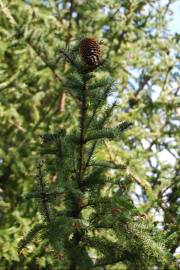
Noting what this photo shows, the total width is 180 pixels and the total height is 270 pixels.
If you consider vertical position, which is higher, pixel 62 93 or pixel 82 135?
pixel 62 93

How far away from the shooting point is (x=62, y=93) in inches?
246

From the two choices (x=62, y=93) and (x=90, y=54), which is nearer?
(x=90, y=54)

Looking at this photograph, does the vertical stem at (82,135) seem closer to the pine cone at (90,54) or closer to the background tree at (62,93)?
the pine cone at (90,54)

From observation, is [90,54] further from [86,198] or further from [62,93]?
[62,93]

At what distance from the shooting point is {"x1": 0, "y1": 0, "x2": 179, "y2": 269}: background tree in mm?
5051

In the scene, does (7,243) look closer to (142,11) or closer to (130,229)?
(130,229)

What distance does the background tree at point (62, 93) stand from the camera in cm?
505

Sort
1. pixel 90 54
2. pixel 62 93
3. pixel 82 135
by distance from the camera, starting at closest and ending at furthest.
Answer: pixel 90 54 < pixel 82 135 < pixel 62 93

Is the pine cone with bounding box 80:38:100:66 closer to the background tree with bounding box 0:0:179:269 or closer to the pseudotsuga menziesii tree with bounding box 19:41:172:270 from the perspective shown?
the pseudotsuga menziesii tree with bounding box 19:41:172:270

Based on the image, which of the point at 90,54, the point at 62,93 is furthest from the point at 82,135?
the point at 62,93

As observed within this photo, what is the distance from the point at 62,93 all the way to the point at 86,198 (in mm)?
3791

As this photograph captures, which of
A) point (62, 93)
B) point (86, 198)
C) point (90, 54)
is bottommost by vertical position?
point (86, 198)

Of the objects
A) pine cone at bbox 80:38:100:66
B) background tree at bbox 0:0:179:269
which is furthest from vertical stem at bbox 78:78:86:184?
background tree at bbox 0:0:179:269

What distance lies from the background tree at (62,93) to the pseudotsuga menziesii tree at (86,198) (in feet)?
6.05
